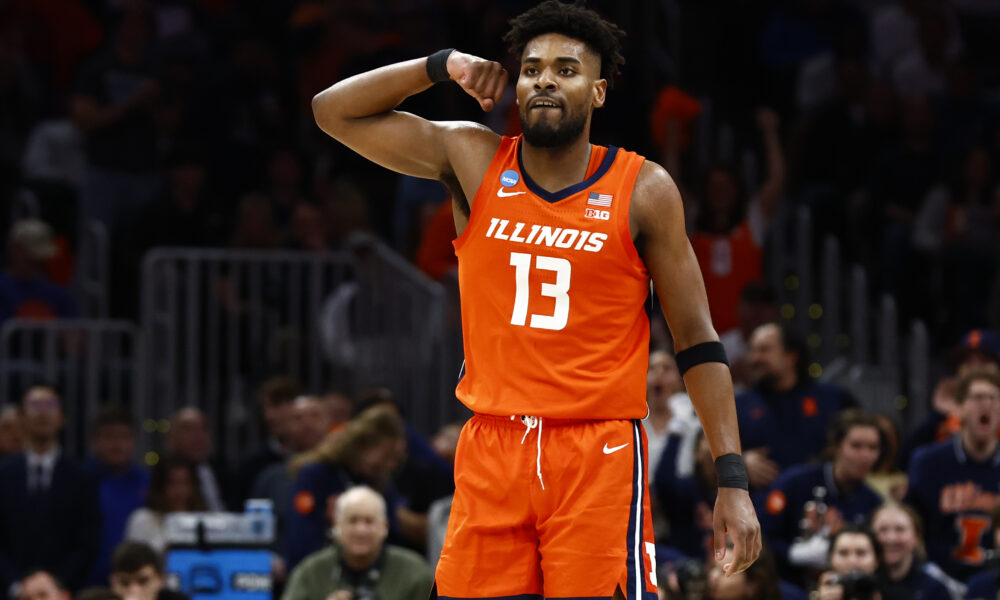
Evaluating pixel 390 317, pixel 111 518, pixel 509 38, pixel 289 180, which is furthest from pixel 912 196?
pixel 509 38

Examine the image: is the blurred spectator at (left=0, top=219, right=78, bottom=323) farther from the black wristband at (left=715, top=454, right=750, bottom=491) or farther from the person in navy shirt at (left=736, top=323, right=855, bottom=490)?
the black wristband at (left=715, top=454, right=750, bottom=491)

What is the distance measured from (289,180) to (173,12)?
7.16 ft

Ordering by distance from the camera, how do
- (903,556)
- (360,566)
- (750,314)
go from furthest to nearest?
(750,314), (360,566), (903,556)

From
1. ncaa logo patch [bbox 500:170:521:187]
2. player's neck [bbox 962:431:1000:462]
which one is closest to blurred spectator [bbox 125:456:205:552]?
player's neck [bbox 962:431:1000:462]

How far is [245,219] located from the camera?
1288 cm

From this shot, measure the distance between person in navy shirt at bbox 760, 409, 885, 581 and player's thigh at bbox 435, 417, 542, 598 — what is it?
180 inches

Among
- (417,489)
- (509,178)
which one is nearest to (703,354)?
(509,178)

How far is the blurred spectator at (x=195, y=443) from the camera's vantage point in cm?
1077

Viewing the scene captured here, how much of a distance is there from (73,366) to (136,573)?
3147mm

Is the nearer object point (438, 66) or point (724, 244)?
point (438, 66)

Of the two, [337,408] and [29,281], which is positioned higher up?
[29,281]

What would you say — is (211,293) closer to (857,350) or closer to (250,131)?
(250,131)

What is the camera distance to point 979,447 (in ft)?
30.7

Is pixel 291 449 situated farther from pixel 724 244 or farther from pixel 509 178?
pixel 509 178
